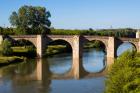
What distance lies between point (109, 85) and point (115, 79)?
799 millimetres

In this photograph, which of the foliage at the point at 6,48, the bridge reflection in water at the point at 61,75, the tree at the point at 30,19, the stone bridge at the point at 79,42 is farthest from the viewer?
the tree at the point at 30,19

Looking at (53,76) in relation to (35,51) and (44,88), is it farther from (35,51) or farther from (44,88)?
(35,51)

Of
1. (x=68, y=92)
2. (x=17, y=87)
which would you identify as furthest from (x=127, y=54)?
(x=17, y=87)

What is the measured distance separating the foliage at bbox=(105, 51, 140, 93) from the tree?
56512 mm

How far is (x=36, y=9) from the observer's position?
8762 cm

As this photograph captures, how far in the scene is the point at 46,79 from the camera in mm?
49219

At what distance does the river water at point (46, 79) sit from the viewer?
137 ft

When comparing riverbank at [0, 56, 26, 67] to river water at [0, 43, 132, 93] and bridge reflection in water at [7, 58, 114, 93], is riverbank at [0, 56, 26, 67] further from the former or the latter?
bridge reflection in water at [7, 58, 114, 93]

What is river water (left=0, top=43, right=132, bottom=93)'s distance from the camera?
137ft

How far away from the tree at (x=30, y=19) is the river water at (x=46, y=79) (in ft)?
63.1

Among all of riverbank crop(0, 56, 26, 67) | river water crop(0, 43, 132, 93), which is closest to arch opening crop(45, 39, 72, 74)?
river water crop(0, 43, 132, 93)

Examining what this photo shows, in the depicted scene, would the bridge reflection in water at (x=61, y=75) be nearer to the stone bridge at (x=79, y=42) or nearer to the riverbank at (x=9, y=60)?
the riverbank at (x=9, y=60)

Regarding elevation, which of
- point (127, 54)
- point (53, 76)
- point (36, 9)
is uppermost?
point (36, 9)

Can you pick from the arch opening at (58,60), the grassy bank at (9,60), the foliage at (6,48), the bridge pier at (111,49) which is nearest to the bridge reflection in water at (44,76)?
the arch opening at (58,60)
